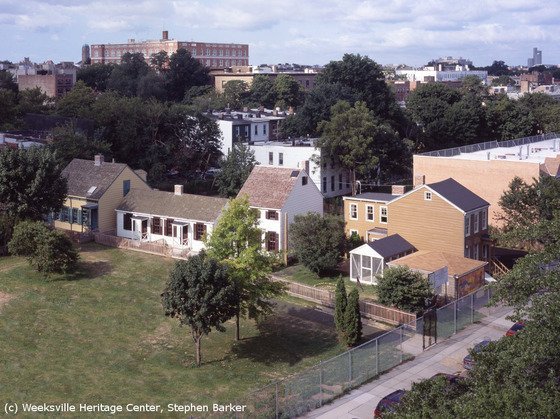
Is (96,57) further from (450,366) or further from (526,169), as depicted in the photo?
(450,366)

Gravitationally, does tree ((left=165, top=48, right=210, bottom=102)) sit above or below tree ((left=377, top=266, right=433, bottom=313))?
above

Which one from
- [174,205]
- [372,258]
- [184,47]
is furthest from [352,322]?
[184,47]

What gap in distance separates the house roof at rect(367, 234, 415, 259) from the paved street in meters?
7.95

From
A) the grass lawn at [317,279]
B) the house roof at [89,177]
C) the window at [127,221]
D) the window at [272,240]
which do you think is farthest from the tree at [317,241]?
the house roof at [89,177]

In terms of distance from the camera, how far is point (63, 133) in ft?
198

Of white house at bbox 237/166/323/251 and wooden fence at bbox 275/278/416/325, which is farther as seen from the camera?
white house at bbox 237/166/323/251

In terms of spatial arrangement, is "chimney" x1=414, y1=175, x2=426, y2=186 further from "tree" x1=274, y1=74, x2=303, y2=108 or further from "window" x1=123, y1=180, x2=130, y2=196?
"tree" x1=274, y1=74, x2=303, y2=108

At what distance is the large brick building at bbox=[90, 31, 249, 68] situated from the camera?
550ft

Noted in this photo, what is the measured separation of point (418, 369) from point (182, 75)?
104m

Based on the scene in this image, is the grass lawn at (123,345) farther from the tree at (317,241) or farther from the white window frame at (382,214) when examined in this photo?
the white window frame at (382,214)

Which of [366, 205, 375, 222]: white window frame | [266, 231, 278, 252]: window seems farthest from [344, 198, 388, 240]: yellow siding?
[266, 231, 278, 252]: window

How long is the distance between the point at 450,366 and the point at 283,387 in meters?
8.29

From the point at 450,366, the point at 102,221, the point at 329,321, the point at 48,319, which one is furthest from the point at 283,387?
the point at 102,221

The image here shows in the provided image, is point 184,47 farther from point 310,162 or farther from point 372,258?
point 372,258
